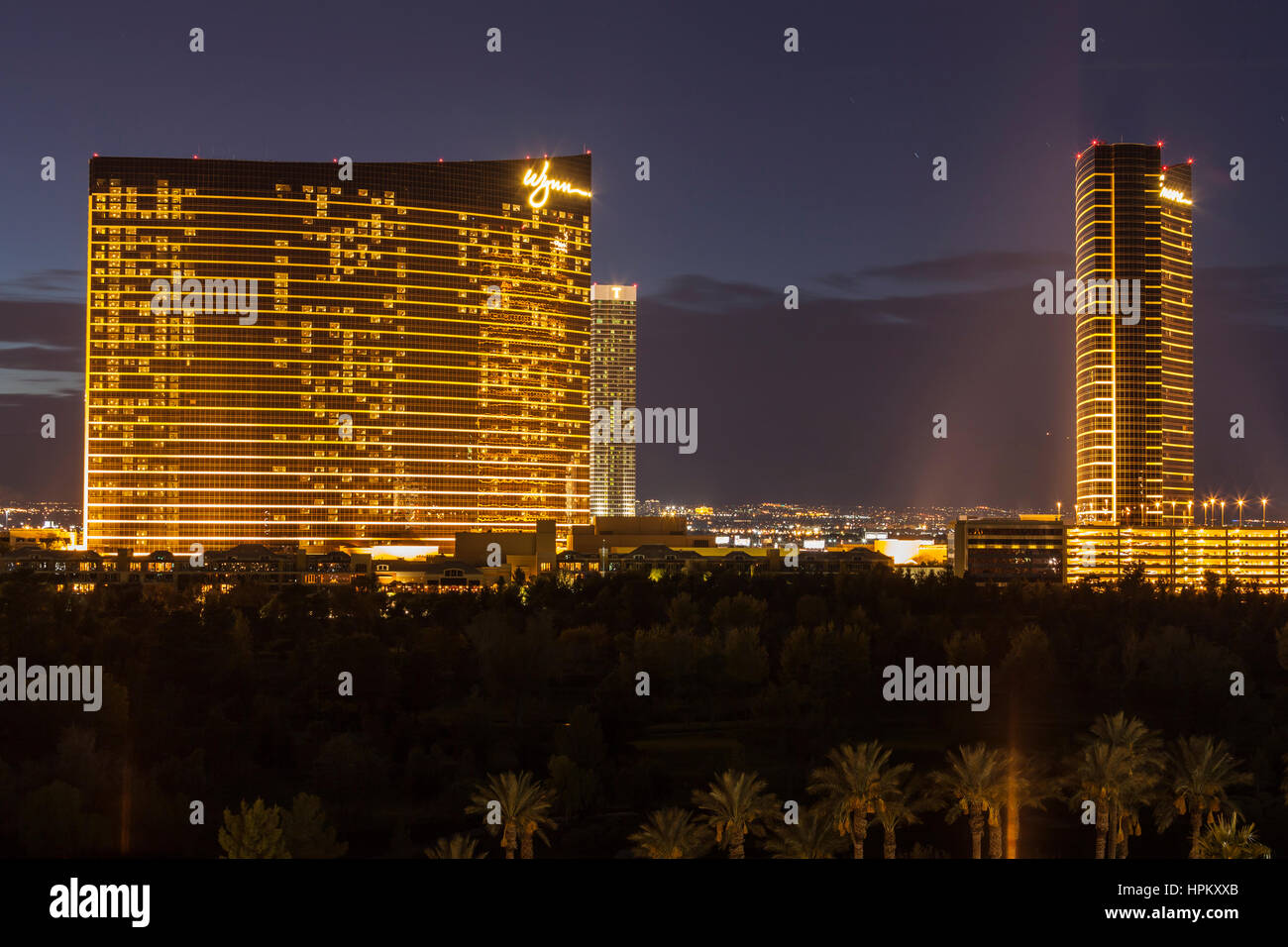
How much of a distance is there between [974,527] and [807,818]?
16285 cm

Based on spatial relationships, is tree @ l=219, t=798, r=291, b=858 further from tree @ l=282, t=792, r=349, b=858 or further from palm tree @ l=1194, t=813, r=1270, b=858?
palm tree @ l=1194, t=813, r=1270, b=858

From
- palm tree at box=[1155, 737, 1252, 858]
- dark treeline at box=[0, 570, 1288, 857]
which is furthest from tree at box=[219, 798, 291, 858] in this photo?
palm tree at box=[1155, 737, 1252, 858]

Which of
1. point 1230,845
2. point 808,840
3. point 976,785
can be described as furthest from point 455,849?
point 1230,845

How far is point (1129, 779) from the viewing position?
146ft

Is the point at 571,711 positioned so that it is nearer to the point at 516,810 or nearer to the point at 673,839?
the point at 516,810

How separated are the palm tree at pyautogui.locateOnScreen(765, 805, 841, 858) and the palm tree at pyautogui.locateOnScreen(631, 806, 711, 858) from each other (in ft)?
7.43

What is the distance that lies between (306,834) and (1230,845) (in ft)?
94.8

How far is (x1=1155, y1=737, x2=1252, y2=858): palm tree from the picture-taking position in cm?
4575

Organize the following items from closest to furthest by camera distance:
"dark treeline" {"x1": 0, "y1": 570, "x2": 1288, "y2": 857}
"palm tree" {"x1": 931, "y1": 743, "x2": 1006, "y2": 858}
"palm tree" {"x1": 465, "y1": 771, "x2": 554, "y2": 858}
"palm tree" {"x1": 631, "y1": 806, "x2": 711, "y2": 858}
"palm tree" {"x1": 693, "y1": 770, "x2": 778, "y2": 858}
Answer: "palm tree" {"x1": 631, "y1": 806, "x2": 711, "y2": 858} → "palm tree" {"x1": 693, "y1": 770, "x2": 778, "y2": 858} → "palm tree" {"x1": 465, "y1": 771, "x2": 554, "y2": 858} → "palm tree" {"x1": 931, "y1": 743, "x2": 1006, "y2": 858} → "dark treeline" {"x1": 0, "y1": 570, "x2": 1288, "y2": 857}

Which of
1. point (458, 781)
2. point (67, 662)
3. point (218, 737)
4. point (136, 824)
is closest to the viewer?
point (136, 824)
